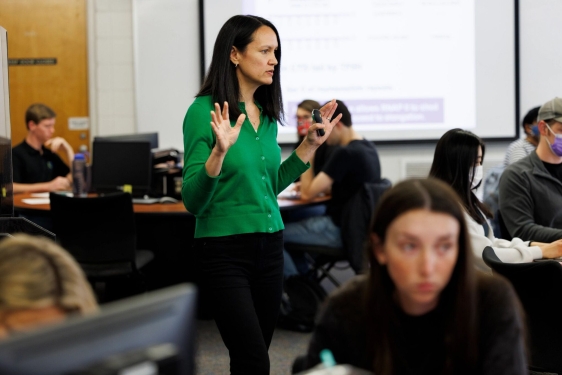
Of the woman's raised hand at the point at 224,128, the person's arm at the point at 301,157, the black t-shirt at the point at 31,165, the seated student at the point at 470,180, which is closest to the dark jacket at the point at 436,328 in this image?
the woman's raised hand at the point at 224,128

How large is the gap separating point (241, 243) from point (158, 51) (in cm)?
465

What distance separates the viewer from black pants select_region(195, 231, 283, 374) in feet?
7.21

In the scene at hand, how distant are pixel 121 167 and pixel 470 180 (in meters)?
2.90

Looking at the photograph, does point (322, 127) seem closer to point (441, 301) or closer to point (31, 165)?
point (441, 301)

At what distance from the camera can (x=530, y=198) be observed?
3270mm

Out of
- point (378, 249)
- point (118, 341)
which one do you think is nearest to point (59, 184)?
point (378, 249)

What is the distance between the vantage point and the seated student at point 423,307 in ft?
4.49

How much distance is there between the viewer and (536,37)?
6.80m

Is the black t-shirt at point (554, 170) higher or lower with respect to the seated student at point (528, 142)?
lower

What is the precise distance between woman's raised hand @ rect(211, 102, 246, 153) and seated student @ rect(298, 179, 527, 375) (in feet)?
2.49

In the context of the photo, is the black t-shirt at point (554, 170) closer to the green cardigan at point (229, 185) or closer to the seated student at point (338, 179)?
the seated student at point (338, 179)

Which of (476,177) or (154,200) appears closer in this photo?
(476,177)

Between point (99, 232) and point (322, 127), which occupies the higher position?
point (322, 127)

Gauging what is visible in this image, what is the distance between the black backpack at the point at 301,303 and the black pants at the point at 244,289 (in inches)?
89.1
